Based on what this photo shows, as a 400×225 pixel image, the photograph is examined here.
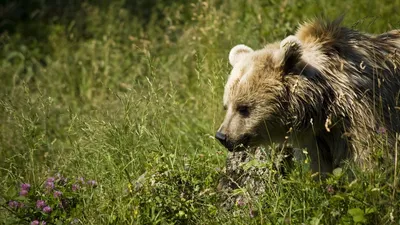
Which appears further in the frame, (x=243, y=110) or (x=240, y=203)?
(x=243, y=110)

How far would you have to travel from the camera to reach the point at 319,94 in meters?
5.18

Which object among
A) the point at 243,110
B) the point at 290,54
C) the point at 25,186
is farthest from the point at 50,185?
the point at 290,54

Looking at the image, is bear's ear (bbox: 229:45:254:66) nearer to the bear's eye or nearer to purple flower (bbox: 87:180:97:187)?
the bear's eye

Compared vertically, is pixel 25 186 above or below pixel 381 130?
below

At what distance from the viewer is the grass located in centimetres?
452

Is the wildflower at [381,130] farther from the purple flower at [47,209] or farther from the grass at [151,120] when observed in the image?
the purple flower at [47,209]

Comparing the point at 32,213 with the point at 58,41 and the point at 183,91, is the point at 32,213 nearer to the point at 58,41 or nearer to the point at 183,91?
the point at 183,91

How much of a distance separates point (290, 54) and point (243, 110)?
0.55 metres

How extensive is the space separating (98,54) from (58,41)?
0.83 metres

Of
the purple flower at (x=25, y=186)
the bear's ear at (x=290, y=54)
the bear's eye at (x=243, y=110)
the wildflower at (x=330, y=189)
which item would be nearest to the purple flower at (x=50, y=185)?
the purple flower at (x=25, y=186)

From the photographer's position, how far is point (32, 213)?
16.4ft

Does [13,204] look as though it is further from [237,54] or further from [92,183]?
[237,54]

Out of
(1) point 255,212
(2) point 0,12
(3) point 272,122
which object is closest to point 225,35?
(3) point 272,122

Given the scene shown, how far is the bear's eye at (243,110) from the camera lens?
5391 millimetres
